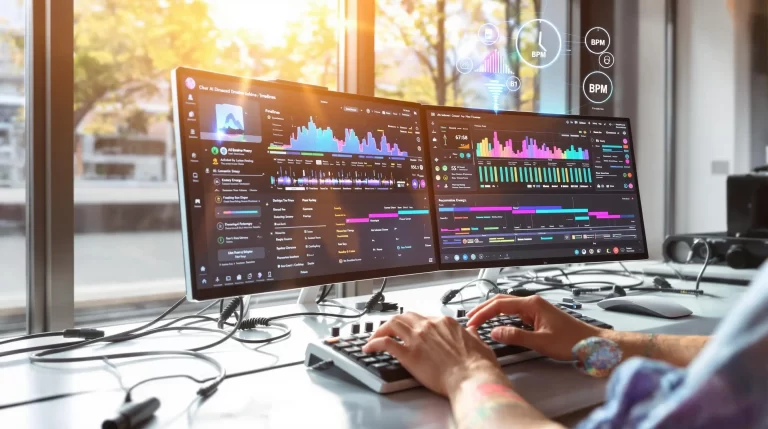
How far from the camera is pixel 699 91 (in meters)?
3.62

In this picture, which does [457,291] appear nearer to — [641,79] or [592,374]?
[592,374]

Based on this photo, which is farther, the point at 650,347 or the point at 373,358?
the point at 650,347

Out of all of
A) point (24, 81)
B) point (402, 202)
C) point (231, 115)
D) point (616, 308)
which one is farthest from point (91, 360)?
point (616, 308)

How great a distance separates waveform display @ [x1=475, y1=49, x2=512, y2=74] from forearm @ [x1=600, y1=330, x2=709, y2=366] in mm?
1774

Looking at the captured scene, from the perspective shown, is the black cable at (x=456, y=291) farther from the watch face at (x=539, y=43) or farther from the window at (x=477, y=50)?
the watch face at (x=539, y=43)

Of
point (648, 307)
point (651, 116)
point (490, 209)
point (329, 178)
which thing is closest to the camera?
point (329, 178)

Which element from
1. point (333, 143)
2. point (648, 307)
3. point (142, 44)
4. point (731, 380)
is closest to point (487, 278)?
point (648, 307)

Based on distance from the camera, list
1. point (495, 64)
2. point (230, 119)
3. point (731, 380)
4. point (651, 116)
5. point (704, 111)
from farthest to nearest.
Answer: point (704, 111)
point (651, 116)
point (495, 64)
point (230, 119)
point (731, 380)

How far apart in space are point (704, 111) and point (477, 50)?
71.1 inches

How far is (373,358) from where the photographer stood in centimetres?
89

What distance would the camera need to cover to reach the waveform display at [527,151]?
151 cm

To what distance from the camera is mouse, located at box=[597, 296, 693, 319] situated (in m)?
1.35

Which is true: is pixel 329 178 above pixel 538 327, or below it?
above

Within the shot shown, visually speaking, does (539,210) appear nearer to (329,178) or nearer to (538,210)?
(538,210)
